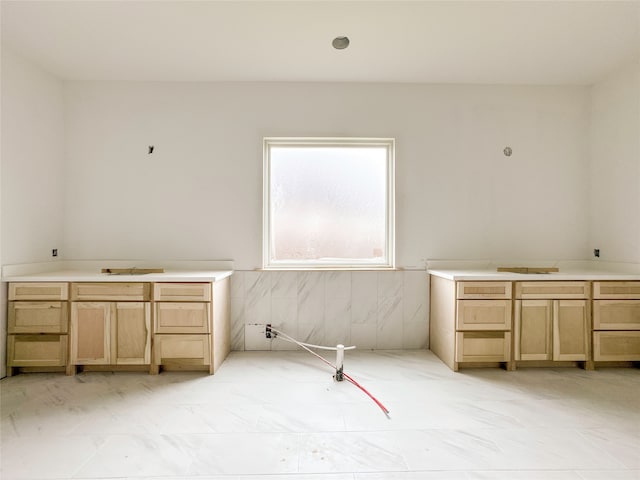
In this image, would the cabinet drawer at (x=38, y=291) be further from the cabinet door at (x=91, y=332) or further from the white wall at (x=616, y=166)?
the white wall at (x=616, y=166)

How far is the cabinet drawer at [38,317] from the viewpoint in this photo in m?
2.54

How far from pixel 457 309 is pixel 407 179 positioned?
4.30ft

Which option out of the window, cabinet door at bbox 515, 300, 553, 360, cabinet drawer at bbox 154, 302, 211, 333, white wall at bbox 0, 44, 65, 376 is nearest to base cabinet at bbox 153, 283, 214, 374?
cabinet drawer at bbox 154, 302, 211, 333

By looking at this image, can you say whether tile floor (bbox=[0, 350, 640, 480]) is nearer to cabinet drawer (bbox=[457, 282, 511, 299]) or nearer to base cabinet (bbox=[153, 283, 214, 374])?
base cabinet (bbox=[153, 283, 214, 374])

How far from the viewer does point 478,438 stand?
1.76 m

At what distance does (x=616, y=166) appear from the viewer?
303 centimetres

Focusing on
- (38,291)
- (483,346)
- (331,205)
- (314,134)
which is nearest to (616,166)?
(483,346)

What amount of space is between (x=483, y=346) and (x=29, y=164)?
4047 mm

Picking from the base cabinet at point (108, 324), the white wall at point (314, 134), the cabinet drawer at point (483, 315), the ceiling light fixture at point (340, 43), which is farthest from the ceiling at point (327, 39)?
the cabinet drawer at point (483, 315)

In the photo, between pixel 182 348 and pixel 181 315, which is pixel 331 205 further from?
pixel 182 348

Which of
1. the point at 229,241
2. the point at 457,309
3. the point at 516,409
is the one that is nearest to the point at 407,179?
the point at 457,309

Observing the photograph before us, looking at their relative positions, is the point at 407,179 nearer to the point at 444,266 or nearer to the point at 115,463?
the point at 444,266

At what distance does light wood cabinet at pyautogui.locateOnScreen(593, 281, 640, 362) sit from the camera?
268 cm

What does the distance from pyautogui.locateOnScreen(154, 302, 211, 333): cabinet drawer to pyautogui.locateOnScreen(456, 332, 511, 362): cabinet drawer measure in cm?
202
